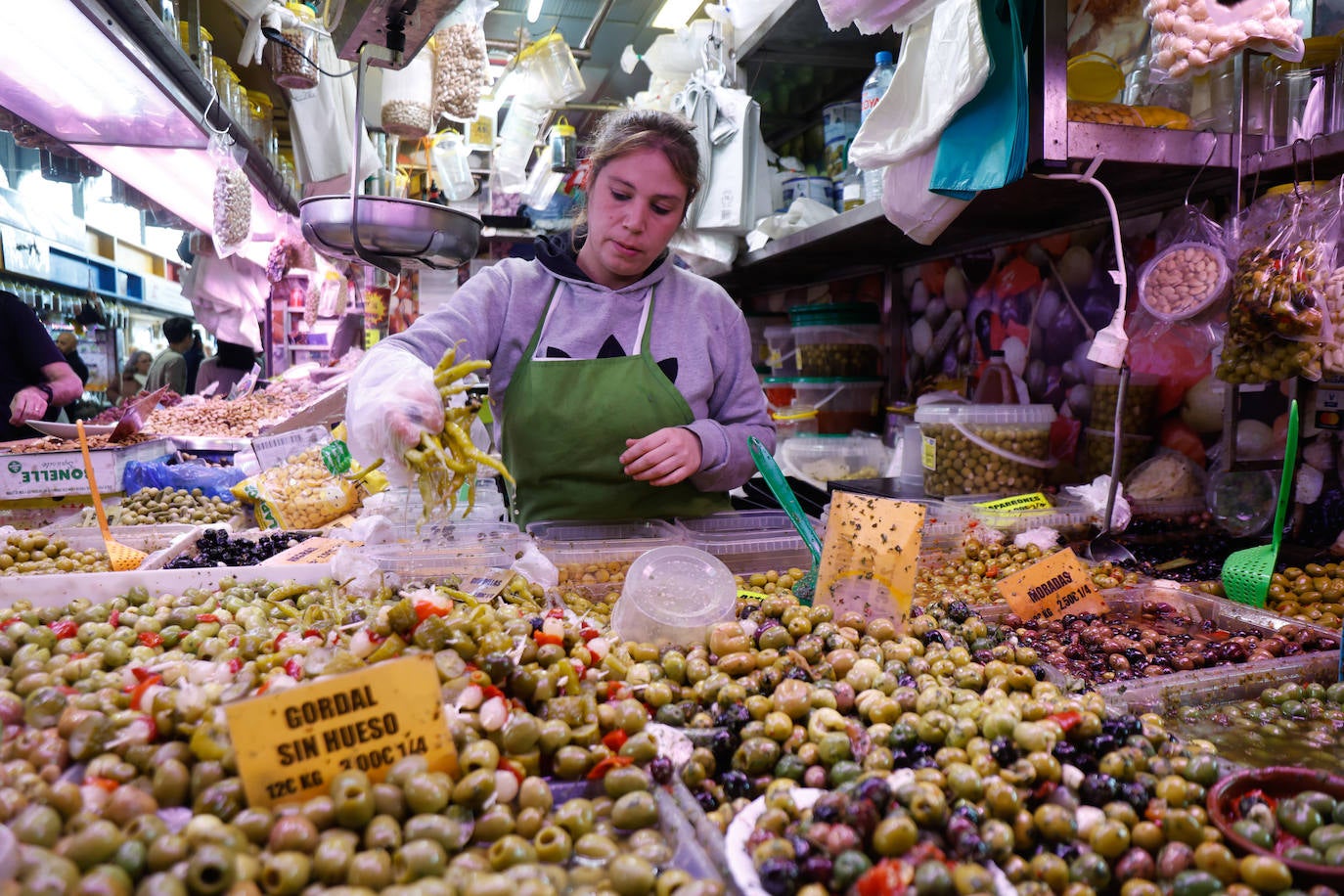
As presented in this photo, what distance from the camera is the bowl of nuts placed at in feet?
7.52

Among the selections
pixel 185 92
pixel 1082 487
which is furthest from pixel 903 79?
pixel 185 92

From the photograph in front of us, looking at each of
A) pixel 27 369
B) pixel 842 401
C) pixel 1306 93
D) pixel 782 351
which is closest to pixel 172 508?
pixel 27 369

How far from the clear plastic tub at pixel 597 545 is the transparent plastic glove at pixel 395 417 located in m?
0.55

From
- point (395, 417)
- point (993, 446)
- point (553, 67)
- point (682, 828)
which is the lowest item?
point (682, 828)

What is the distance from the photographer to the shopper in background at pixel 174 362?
928 cm

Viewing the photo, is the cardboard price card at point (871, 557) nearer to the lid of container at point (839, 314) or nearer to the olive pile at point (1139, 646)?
the olive pile at point (1139, 646)

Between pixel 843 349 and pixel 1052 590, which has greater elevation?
pixel 843 349

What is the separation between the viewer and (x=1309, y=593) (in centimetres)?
212

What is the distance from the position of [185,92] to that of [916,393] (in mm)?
3735

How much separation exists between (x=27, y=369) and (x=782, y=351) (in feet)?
14.0

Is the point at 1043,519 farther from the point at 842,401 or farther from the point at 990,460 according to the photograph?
the point at 842,401

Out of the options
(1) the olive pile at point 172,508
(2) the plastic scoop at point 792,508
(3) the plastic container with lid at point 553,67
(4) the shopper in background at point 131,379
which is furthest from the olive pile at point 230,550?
(4) the shopper in background at point 131,379

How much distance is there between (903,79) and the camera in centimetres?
266

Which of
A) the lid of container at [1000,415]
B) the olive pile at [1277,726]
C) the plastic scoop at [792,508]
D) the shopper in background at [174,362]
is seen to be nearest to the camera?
the olive pile at [1277,726]
